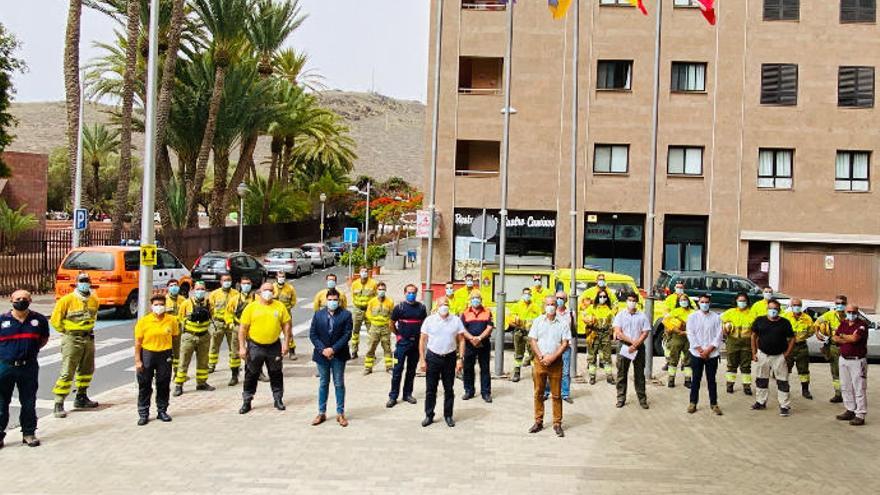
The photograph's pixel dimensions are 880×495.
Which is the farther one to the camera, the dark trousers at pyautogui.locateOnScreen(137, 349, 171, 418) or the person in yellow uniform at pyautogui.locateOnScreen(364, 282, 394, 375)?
the person in yellow uniform at pyautogui.locateOnScreen(364, 282, 394, 375)

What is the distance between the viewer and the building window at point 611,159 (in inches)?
1256

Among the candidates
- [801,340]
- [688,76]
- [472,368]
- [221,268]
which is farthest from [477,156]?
[472,368]

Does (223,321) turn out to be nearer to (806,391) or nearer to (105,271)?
(105,271)

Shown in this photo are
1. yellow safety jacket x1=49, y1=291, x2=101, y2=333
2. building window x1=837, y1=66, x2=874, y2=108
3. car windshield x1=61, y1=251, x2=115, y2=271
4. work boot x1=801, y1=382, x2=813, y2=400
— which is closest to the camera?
yellow safety jacket x1=49, y1=291, x2=101, y2=333

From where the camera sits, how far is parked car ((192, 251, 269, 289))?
31.2 m

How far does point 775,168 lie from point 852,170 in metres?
2.67

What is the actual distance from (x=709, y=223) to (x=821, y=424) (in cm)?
1961

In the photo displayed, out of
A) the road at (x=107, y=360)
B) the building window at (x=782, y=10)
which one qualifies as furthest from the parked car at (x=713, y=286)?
the building window at (x=782, y=10)

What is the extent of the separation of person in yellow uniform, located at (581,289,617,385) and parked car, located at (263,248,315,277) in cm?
2700

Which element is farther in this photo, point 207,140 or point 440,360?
point 207,140

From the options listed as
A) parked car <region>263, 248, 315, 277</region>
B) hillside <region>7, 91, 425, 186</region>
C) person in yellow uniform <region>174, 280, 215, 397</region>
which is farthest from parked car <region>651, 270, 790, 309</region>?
hillside <region>7, 91, 425, 186</region>

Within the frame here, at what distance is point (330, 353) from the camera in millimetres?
11664

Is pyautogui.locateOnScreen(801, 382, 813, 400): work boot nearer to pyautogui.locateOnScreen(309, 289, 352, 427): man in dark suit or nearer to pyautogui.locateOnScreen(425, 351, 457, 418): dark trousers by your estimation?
pyautogui.locateOnScreen(425, 351, 457, 418): dark trousers

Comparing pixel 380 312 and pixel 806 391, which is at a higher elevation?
pixel 380 312
